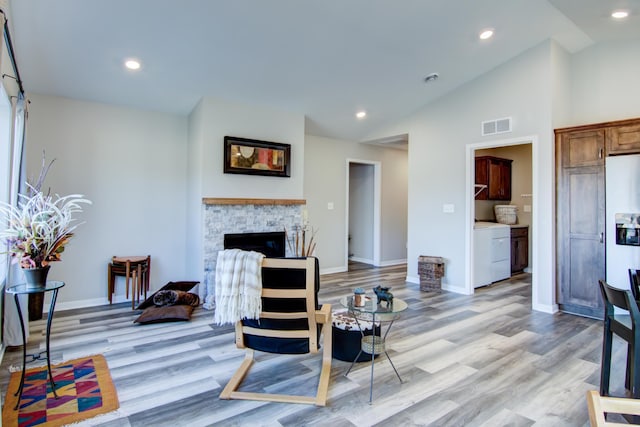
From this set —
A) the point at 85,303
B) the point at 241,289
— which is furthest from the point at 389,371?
the point at 85,303

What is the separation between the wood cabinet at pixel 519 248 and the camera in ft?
21.5

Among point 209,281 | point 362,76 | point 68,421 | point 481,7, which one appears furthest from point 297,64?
point 68,421

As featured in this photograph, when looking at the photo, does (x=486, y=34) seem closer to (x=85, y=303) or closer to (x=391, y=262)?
(x=391, y=262)

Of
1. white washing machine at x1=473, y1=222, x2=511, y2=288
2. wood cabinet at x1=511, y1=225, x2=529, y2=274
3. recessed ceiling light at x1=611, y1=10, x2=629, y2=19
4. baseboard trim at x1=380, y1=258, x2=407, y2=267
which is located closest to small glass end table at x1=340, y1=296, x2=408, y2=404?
white washing machine at x1=473, y1=222, x2=511, y2=288

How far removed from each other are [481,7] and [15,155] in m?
4.62

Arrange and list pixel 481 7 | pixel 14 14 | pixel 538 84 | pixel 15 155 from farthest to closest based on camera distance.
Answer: pixel 538 84, pixel 481 7, pixel 15 155, pixel 14 14

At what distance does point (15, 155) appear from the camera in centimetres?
313

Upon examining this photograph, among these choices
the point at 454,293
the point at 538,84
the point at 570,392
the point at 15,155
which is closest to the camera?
the point at 570,392

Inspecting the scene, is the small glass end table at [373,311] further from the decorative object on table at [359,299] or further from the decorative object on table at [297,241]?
the decorative object on table at [297,241]

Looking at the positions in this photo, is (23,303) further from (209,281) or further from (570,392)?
(570,392)

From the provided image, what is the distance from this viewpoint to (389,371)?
280 centimetres

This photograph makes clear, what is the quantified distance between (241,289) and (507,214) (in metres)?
6.13

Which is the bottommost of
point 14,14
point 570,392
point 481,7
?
point 570,392

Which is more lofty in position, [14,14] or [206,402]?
[14,14]
